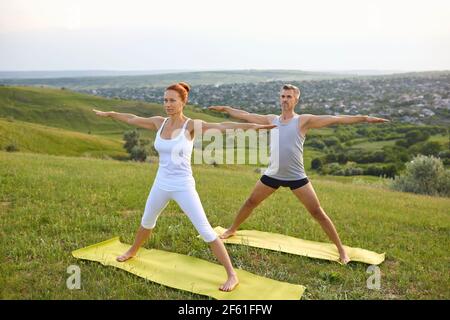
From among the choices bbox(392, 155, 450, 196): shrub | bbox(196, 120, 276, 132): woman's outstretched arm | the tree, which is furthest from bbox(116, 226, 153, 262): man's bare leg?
the tree

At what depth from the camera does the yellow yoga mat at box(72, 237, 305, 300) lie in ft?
23.1

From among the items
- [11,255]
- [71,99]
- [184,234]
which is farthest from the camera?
[71,99]

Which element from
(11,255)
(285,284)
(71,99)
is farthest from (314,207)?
(71,99)

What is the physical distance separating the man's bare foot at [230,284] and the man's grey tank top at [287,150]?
210 cm

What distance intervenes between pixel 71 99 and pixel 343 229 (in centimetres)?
15414

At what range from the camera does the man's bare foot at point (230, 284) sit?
710cm

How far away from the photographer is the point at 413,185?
24.9m

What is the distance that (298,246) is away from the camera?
9445mm

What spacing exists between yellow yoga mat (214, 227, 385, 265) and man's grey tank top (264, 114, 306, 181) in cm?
158

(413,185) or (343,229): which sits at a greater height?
(343,229)

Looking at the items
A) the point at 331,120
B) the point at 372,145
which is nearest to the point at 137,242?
the point at 331,120

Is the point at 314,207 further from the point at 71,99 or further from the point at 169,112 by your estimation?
the point at 71,99

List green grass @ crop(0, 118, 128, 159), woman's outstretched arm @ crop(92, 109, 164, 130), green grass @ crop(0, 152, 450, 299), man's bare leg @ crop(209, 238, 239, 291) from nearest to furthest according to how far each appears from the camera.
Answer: man's bare leg @ crop(209, 238, 239, 291), green grass @ crop(0, 152, 450, 299), woman's outstretched arm @ crop(92, 109, 164, 130), green grass @ crop(0, 118, 128, 159)

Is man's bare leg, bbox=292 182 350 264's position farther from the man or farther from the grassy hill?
the grassy hill
